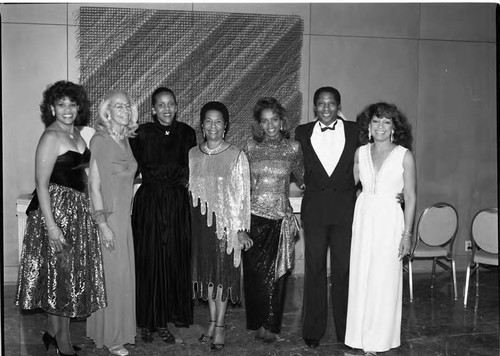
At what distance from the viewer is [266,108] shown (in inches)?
159

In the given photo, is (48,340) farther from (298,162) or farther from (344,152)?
(344,152)

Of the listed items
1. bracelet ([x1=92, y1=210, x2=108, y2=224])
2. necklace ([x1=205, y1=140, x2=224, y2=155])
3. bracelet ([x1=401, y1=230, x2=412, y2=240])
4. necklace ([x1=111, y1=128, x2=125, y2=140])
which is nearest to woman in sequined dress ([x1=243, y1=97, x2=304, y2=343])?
necklace ([x1=205, y1=140, x2=224, y2=155])

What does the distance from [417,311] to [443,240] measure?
0.83 meters

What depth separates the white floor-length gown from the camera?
389cm

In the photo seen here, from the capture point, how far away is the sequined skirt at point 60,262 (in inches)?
146

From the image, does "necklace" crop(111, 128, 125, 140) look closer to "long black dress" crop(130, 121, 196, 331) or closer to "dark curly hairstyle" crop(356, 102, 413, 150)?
"long black dress" crop(130, 121, 196, 331)

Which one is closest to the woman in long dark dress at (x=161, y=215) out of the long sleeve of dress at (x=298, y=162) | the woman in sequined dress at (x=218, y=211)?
the woman in sequined dress at (x=218, y=211)

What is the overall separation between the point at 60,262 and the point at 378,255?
2.11 meters

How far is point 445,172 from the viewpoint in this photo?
6.48 metres

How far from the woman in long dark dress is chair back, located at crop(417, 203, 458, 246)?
8.14 feet

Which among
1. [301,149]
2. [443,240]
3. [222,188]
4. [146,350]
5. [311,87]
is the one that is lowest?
[146,350]

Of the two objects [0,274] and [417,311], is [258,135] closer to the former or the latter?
[0,274]

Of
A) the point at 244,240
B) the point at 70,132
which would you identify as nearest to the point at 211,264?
the point at 244,240

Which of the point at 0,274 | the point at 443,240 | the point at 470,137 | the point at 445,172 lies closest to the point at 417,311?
the point at 443,240
